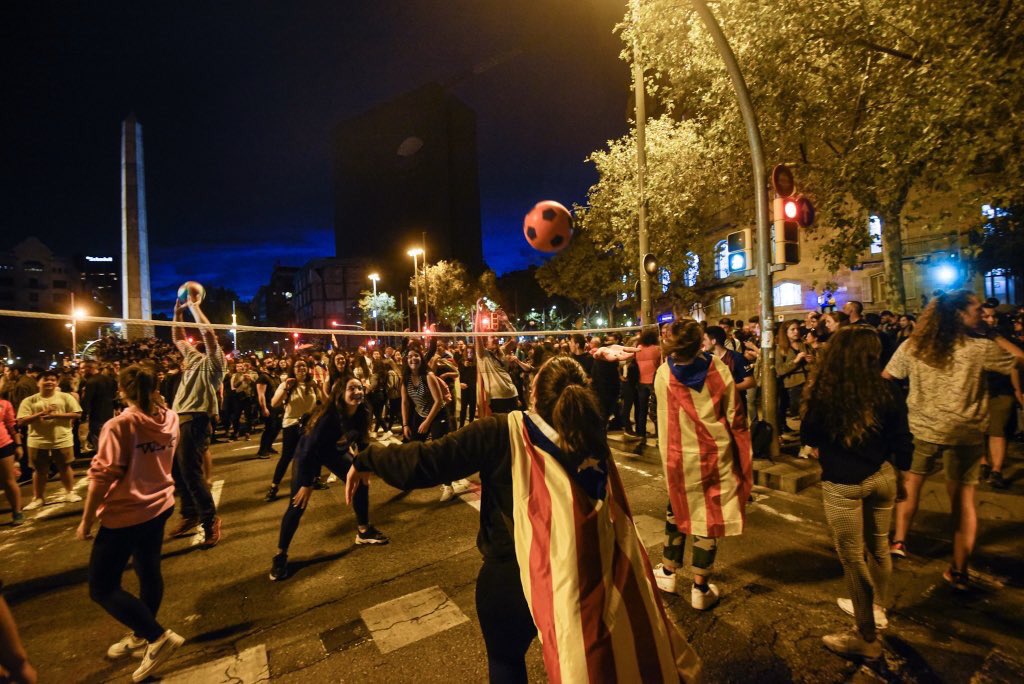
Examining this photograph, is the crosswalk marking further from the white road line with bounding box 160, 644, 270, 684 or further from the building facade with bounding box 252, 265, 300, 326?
the building facade with bounding box 252, 265, 300, 326

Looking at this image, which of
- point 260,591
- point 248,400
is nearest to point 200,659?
point 260,591

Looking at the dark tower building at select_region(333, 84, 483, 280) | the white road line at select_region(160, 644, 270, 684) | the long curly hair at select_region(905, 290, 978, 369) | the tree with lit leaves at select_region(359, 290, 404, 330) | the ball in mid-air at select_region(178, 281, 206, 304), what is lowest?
the white road line at select_region(160, 644, 270, 684)

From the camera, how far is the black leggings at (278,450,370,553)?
4431 millimetres

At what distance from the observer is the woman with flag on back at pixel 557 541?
192 cm

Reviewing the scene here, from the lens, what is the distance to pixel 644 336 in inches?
278

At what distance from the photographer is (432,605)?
3803mm

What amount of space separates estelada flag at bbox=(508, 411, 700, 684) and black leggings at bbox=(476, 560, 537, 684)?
0.41ft

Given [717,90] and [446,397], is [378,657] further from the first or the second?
[717,90]

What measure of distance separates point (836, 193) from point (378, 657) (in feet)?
38.5

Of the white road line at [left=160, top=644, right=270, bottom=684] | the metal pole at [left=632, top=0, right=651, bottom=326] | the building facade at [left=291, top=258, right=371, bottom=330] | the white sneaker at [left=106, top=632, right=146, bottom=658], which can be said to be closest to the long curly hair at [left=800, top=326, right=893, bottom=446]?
the white road line at [left=160, top=644, right=270, bottom=684]

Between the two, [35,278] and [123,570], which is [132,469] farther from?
[35,278]

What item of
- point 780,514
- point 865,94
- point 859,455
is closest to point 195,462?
point 859,455

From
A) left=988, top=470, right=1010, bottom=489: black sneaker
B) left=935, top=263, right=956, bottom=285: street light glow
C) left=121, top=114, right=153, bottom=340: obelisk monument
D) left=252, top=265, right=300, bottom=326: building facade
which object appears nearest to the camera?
left=988, top=470, right=1010, bottom=489: black sneaker

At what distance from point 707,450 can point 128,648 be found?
14.2 ft
